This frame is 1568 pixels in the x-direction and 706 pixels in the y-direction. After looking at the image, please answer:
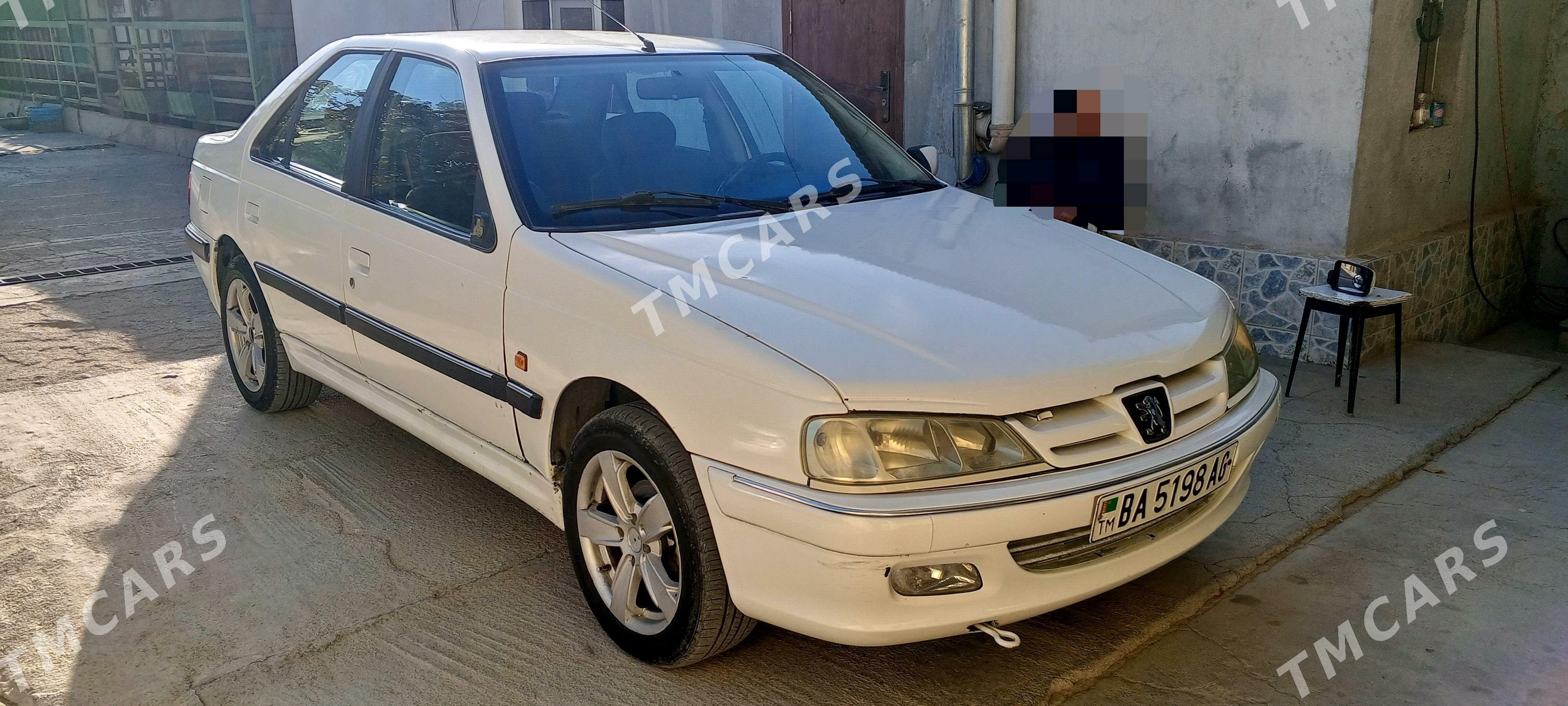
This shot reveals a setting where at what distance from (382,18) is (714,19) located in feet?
14.7

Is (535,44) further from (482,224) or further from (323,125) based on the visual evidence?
(323,125)

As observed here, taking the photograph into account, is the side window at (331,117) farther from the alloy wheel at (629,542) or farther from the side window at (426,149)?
the alloy wheel at (629,542)

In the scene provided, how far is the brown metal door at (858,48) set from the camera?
7.50 m

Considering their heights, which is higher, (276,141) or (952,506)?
(276,141)

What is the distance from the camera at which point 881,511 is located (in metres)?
2.38

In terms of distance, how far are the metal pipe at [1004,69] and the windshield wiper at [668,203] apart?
11.5ft

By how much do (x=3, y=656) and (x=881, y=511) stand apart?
7.97 feet

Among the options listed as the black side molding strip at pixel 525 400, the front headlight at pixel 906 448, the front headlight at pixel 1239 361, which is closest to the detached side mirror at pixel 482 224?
the black side molding strip at pixel 525 400

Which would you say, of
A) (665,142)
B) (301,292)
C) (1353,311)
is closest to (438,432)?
(301,292)

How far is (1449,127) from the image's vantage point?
20.5ft

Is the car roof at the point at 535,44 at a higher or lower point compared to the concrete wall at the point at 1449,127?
higher

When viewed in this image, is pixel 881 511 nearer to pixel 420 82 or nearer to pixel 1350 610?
pixel 1350 610

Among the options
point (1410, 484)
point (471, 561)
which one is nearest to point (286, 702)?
point (471, 561)

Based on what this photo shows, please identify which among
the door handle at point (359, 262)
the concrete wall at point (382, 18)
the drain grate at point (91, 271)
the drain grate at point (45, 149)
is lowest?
the drain grate at point (91, 271)
